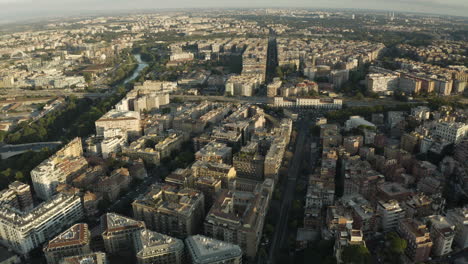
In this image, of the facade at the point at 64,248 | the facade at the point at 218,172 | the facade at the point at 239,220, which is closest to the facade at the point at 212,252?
the facade at the point at 239,220

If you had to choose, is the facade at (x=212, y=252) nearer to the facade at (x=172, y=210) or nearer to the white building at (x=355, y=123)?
the facade at (x=172, y=210)

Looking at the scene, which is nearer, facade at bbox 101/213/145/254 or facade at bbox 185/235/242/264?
facade at bbox 185/235/242/264

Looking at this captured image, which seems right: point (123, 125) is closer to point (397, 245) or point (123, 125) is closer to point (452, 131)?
point (397, 245)

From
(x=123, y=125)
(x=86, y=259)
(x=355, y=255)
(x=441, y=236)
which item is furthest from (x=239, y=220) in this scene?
(x=123, y=125)

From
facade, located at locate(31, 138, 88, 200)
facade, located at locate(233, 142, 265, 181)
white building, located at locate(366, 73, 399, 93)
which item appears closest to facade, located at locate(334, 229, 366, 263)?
facade, located at locate(233, 142, 265, 181)

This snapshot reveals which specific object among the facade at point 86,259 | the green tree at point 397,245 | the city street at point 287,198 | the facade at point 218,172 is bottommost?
the city street at point 287,198

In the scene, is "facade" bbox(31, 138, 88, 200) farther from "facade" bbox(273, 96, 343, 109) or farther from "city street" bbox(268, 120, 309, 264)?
"facade" bbox(273, 96, 343, 109)

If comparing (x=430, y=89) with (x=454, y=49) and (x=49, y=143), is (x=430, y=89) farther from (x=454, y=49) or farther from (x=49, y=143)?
(x=49, y=143)
